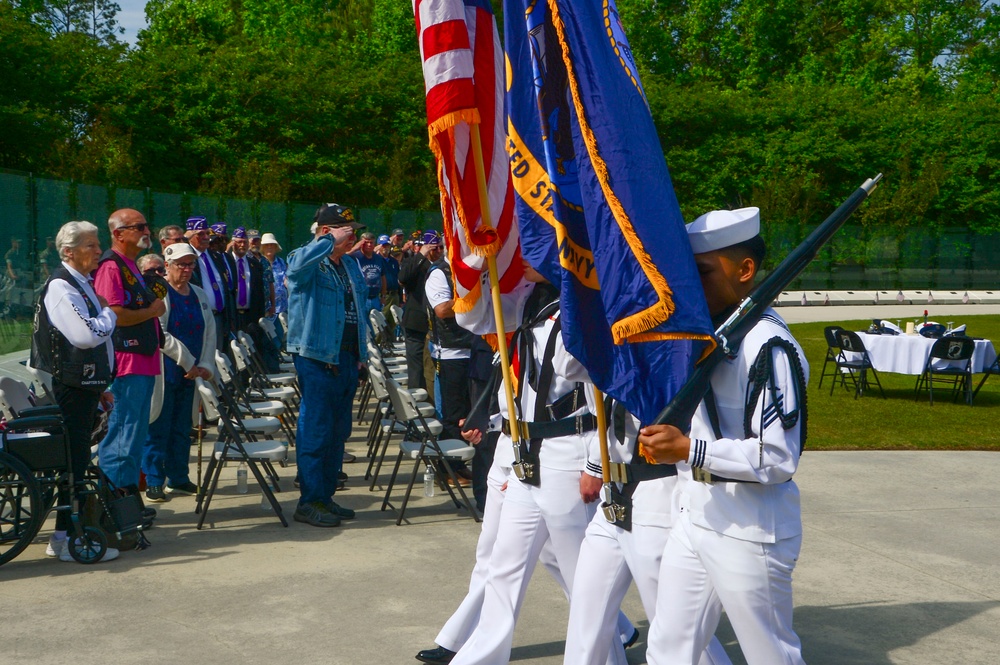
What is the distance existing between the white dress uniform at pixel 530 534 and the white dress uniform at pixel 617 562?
1.20 ft

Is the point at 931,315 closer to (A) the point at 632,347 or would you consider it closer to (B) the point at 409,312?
(B) the point at 409,312

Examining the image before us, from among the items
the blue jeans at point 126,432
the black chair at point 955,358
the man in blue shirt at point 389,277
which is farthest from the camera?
the man in blue shirt at point 389,277

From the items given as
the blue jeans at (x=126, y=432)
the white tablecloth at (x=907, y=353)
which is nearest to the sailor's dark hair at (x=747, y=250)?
the blue jeans at (x=126, y=432)

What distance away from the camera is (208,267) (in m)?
12.5

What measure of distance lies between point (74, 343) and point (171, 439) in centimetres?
237

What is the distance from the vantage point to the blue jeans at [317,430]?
7.58 m

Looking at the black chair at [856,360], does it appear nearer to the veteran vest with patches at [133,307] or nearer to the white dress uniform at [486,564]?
the veteran vest with patches at [133,307]

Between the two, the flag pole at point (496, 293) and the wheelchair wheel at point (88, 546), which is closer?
the flag pole at point (496, 293)

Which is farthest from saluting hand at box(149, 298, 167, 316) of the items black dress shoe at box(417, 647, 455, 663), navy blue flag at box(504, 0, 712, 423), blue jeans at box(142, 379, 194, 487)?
navy blue flag at box(504, 0, 712, 423)

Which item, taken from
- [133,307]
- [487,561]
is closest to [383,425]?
[133,307]

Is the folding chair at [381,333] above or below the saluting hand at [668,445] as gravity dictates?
below

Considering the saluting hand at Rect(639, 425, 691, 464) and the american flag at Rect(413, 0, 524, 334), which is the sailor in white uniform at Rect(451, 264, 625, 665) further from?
the saluting hand at Rect(639, 425, 691, 464)

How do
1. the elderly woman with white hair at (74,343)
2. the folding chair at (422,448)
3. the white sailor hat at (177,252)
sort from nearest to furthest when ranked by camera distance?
the elderly woman with white hair at (74,343) < the folding chair at (422,448) < the white sailor hat at (177,252)

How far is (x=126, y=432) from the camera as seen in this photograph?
24.1 ft
